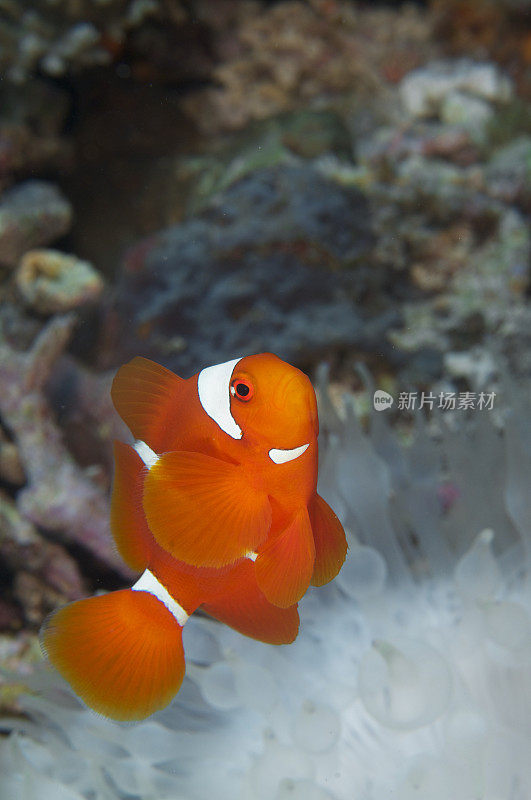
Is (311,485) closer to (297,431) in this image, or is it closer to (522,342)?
(297,431)

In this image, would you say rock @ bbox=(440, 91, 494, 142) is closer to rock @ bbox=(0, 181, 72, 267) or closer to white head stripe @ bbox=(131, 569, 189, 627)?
rock @ bbox=(0, 181, 72, 267)

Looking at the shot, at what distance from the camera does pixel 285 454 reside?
55cm

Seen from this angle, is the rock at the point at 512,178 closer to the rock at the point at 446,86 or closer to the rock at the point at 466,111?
the rock at the point at 466,111

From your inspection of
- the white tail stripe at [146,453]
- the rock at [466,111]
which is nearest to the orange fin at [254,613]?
the white tail stripe at [146,453]

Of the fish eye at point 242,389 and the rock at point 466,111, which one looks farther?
the rock at point 466,111

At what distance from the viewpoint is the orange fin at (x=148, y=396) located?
632 millimetres

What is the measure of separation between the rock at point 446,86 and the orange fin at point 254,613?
284cm

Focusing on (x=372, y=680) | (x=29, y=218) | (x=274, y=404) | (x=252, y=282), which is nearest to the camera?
(x=274, y=404)

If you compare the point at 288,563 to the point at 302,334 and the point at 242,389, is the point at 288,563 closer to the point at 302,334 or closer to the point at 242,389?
the point at 242,389

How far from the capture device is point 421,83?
2.98 meters

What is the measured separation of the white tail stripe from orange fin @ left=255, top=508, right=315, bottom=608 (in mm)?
137

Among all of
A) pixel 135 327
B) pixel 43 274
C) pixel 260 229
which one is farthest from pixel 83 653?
pixel 43 274

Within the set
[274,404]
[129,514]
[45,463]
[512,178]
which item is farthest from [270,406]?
[512,178]

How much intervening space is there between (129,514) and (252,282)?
1207 millimetres
